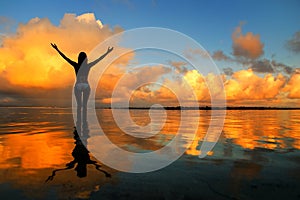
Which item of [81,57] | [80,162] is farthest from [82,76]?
[80,162]

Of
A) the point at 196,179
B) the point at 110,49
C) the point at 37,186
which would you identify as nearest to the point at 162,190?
the point at 196,179

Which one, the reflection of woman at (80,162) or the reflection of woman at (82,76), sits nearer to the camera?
the reflection of woman at (80,162)

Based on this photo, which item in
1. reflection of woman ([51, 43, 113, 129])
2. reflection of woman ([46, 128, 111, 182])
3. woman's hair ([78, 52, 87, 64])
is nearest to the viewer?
reflection of woman ([46, 128, 111, 182])

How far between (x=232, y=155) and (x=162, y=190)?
448cm

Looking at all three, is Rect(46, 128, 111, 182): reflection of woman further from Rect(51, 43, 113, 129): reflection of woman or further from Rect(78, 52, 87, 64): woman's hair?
Rect(78, 52, 87, 64): woman's hair

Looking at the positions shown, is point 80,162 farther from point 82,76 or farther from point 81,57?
point 81,57

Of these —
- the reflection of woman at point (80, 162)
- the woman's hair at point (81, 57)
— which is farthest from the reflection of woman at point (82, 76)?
the reflection of woman at point (80, 162)

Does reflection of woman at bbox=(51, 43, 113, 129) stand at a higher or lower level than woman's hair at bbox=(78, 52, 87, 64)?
Result: lower

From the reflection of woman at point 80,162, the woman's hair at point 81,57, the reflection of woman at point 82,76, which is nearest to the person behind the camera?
the reflection of woman at point 80,162

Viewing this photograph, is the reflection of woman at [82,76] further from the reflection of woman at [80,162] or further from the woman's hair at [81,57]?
the reflection of woman at [80,162]

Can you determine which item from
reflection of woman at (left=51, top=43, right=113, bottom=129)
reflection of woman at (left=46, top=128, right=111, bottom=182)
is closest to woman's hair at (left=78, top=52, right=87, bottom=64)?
reflection of woman at (left=51, top=43, right=113, bottom=129)

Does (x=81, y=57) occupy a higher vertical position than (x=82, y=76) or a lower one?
higher

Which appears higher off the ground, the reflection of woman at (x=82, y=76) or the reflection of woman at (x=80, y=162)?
the reflection of woman at (x=82, y=76)

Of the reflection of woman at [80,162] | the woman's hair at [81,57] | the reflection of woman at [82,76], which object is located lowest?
the reflection of woman at [80,162]
